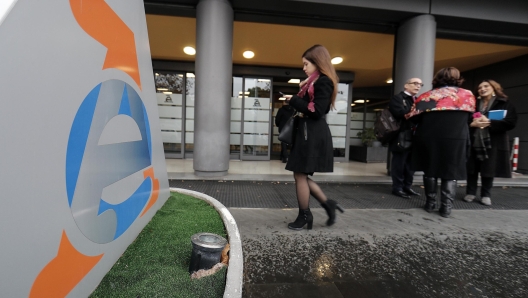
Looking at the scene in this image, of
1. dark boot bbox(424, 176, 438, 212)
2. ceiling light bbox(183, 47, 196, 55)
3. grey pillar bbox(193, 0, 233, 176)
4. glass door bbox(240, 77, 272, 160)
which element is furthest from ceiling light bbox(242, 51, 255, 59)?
dark boot bbox(424, 176, 438, 212)

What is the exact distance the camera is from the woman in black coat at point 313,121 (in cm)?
262

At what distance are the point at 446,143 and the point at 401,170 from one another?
4.30 feet

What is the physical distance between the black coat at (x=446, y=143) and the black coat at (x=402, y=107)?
63 cm

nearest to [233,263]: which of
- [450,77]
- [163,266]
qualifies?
[163,266]

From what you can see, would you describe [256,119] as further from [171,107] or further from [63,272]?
[63,272]

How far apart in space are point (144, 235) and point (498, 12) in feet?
27.0

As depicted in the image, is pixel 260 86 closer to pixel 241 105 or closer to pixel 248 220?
pixel 241 105

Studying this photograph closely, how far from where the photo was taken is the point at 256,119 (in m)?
10.0

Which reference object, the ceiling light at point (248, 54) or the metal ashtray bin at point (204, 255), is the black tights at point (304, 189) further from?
the ceiling light at point (248, 54)

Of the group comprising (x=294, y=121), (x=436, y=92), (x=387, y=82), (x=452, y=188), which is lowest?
(x=452, y=188)

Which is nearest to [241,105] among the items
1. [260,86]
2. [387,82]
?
[260,86]

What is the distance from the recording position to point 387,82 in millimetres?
12367

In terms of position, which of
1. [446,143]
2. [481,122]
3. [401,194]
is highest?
[481,122]

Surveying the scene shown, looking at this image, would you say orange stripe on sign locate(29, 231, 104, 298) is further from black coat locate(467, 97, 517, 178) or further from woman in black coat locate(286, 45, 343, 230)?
black coat locate(467, 97, 517, 178)
